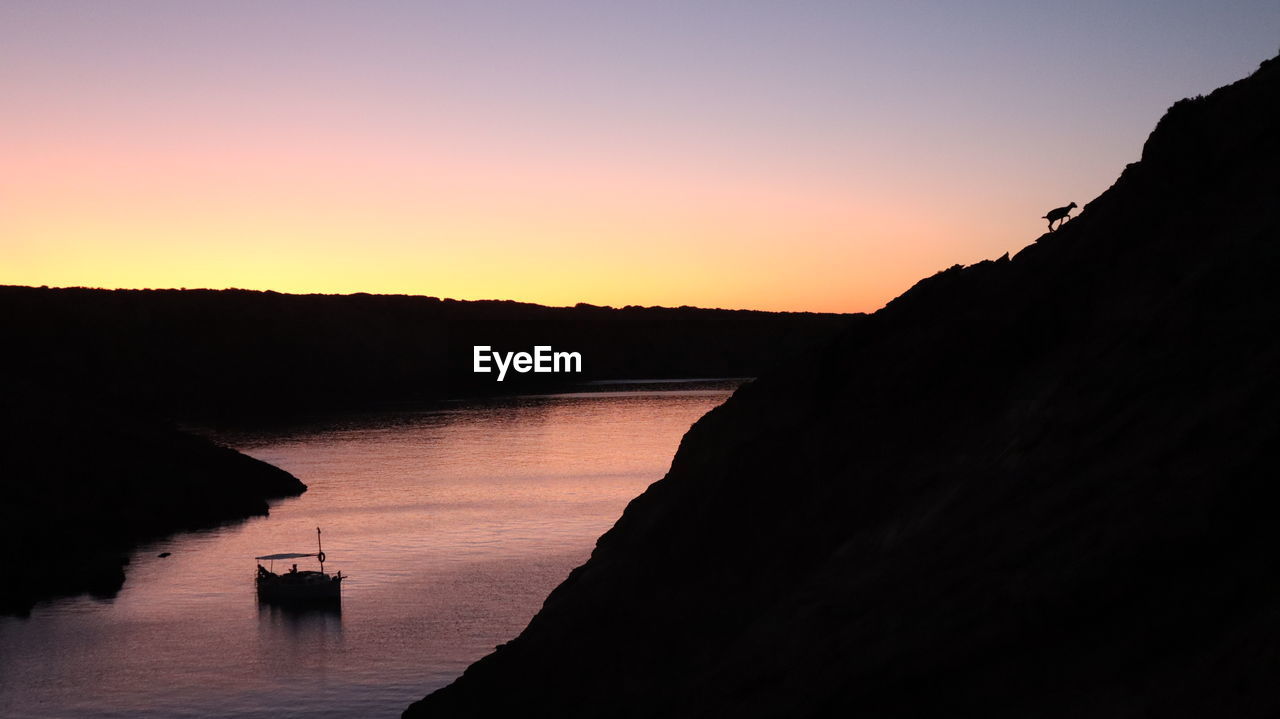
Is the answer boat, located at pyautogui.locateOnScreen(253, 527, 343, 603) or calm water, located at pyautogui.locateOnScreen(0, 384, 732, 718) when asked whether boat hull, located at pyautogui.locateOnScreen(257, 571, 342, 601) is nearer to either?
boat, located at pyautogui.locateOnScreen(253, 527, 343, 603)

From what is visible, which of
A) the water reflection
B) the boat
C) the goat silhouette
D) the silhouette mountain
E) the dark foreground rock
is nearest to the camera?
the silhouette mountain

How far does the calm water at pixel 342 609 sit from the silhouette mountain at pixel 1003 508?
2957 cm

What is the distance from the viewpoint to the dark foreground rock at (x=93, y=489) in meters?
82.3

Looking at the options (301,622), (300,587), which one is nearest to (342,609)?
(301,622)

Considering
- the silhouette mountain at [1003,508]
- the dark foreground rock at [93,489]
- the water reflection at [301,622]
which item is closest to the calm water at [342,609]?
the water reflection at [301,622]

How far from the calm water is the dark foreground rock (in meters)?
2.87

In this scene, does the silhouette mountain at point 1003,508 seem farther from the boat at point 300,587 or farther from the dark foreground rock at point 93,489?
the dark foreground rock at point 93,489

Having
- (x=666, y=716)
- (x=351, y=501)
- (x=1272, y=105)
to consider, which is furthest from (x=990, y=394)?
(x=351, y=501)

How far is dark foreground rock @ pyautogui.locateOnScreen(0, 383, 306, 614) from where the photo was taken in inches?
3241

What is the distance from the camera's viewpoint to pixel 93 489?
10094 centimetres

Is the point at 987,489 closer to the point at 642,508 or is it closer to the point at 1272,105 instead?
the point at 1272,105

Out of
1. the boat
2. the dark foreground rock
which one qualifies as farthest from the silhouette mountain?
the dark foreground rock

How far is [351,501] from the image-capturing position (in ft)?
387

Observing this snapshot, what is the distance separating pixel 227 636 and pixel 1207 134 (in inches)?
2437
